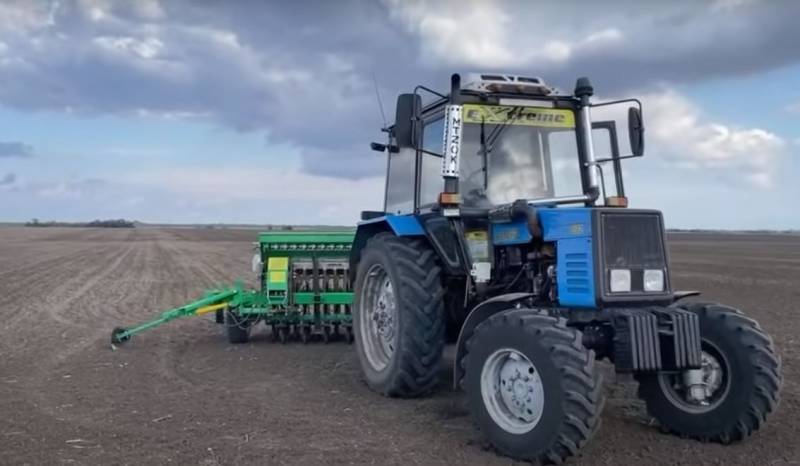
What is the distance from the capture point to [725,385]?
5812mm

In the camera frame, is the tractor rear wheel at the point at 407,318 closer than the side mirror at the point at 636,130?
No

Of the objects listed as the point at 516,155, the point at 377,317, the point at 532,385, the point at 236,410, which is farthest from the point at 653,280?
the point at 236,410

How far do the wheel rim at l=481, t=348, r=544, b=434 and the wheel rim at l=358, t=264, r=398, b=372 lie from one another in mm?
1829

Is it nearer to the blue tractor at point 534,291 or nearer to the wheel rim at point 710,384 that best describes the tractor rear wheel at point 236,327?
the blue tractor at point 534,291

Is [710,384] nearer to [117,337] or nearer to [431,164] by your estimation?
[431,164]

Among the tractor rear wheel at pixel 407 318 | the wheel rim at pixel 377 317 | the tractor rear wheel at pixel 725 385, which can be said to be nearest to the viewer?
the tractor rear wheel at pixel 725 385

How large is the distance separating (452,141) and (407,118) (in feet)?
1.41

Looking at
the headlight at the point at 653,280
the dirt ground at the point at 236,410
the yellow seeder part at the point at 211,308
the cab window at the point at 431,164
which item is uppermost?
the cab window at the point at 431,164

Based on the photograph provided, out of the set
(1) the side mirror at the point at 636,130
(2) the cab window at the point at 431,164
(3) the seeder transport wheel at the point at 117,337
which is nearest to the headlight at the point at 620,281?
(1) the side mirror at the point at 636,130

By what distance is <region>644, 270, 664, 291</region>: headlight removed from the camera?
19.1ft

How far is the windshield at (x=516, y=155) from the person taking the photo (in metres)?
6.80

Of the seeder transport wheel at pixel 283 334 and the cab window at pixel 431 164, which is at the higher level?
the cab window at pixel 431 164

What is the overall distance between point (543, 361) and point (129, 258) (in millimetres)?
27927

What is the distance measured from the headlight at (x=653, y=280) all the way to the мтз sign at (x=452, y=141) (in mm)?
1720
